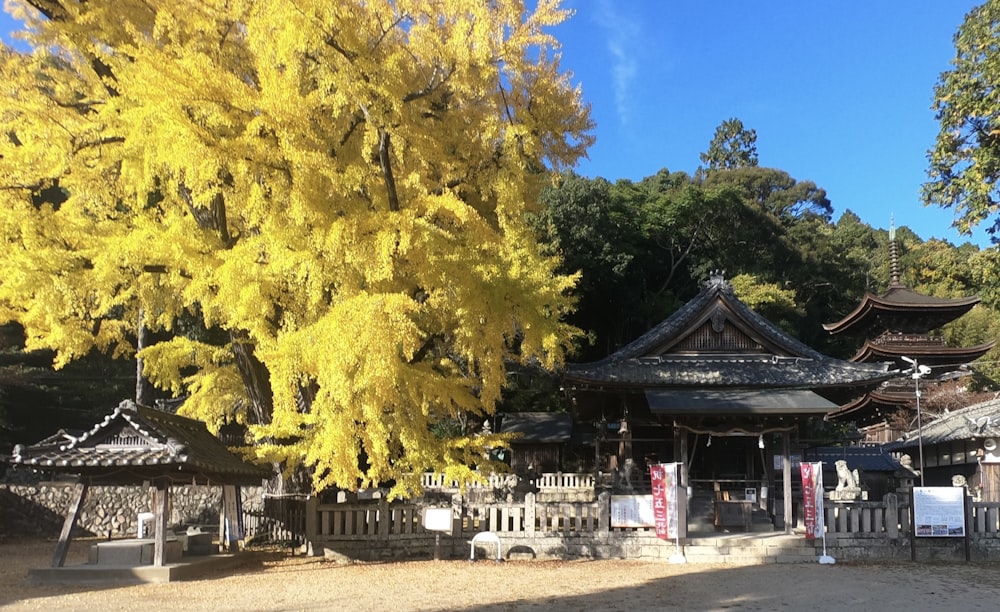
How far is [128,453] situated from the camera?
11.1m

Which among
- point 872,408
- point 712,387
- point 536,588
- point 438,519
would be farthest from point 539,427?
point 536,588

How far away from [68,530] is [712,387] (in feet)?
48.4

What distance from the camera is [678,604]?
919cm

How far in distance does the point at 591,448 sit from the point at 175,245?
67.7 feet

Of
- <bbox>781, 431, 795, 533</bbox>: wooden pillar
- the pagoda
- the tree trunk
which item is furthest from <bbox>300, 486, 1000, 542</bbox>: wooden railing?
the pagoda

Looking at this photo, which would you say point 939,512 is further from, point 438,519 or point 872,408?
point 872,408

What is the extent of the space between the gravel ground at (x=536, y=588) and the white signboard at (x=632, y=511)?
846 millimetres

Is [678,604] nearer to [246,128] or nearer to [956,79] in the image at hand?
[246,128]

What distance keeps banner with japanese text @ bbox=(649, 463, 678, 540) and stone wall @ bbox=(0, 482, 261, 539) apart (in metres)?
12.4

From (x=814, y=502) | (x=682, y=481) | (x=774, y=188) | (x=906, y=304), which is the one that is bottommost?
(x=814, y=502)

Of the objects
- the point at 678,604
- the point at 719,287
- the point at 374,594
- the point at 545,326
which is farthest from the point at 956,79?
the point at 374,594

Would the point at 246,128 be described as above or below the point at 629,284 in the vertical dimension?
below

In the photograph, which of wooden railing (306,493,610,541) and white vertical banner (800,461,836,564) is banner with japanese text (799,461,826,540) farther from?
wooden railing (306,493,610,541)

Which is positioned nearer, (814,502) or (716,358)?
(814,502)
